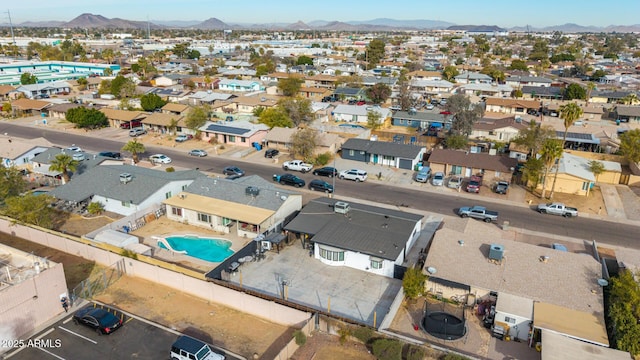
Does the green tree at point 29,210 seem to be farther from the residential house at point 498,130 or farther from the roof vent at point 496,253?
the residential house at point 498,130

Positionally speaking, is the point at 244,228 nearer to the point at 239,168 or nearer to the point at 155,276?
the point at 155,276

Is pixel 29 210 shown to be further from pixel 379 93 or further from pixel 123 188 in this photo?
pixel 379 93

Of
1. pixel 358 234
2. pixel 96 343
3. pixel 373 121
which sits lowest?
pixel 96 343

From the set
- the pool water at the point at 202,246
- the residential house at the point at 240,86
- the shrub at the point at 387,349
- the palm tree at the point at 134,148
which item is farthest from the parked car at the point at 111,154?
the residential house at the point at 240,86

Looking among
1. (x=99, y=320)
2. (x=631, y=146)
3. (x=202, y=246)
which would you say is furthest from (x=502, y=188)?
(x=99, y=320)

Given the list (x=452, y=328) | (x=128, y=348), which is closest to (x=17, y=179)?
(x=128, y=348)

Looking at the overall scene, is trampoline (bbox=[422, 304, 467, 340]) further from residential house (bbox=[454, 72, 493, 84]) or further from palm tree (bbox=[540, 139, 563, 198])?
residential house (bbox=[454, 72, 493, 84])
